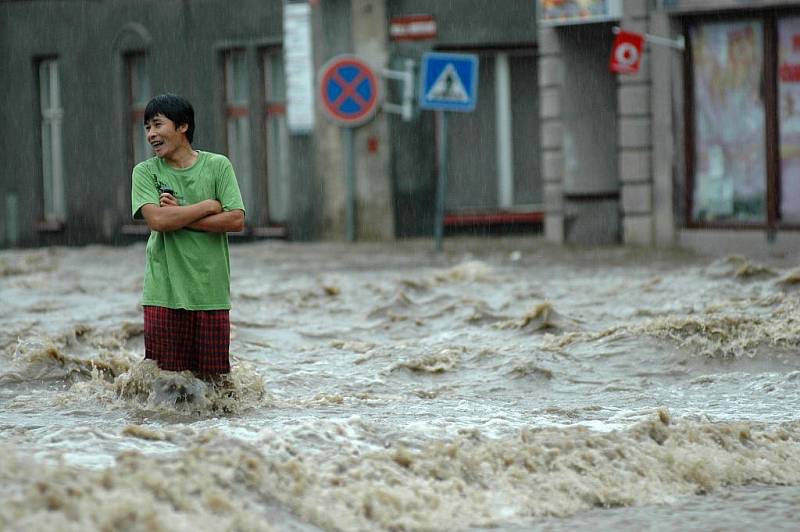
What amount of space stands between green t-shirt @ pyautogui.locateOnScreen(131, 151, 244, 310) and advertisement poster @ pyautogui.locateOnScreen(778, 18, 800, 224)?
12.1 m

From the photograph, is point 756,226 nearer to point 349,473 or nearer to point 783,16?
point 783,16

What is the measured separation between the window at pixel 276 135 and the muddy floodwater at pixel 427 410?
27.0ft

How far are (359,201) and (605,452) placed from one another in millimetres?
16393

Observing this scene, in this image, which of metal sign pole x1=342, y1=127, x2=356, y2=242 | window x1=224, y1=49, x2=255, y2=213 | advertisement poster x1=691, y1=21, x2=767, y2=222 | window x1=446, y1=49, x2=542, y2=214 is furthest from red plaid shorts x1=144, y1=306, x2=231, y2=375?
window x1=224, y1=49, x2=255, y2=213

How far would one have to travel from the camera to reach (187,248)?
8547 millimetres

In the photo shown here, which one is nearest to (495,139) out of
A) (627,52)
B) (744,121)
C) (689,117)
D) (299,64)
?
(299,64)

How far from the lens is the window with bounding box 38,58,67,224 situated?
28.5 meters

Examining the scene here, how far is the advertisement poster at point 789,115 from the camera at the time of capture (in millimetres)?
19344

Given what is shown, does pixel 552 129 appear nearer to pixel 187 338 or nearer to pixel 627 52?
pixel 627 52

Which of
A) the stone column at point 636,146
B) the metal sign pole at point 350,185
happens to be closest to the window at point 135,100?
the metal sign pole at point 350,185

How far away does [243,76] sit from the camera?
989 inches

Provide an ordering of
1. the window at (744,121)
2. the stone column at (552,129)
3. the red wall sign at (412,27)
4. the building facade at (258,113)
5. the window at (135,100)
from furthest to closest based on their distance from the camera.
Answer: the window at (135,100) → the building facade at (258,113) → the red wall sign at (412,27) → the stone column at (552,129) → the window at (744,121)

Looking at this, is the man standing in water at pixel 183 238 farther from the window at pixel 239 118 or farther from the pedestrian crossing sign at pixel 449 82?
the window at pixel 239 118

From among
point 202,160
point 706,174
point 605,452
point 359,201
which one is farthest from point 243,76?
point 605,452
